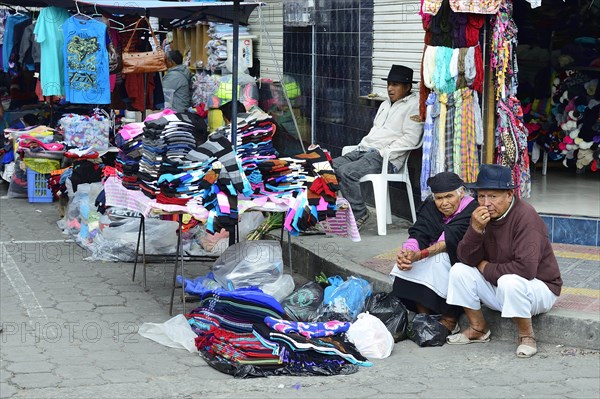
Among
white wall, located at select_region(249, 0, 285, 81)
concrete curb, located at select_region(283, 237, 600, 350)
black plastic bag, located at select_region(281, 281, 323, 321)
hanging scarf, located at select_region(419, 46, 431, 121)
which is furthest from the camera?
white wall, located at select_region(249, 0, 285, 81)

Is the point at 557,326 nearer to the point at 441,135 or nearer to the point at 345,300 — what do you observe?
the point at 345,300

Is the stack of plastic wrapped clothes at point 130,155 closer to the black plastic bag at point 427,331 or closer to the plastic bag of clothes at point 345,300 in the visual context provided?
the plastic bag of clothes at point 345,300

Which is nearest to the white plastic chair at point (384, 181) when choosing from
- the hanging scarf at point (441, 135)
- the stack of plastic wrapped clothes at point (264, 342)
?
the hanging scarf at point (441, 135)

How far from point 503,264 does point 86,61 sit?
5.94 meters

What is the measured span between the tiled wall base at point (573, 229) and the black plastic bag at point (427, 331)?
8.32 feet

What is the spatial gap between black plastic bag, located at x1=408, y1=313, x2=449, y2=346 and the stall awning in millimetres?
3016

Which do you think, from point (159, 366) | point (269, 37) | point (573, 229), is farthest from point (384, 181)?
point (269, 37)

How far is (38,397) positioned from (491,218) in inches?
121

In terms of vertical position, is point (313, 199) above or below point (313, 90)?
below

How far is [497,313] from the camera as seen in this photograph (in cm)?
688

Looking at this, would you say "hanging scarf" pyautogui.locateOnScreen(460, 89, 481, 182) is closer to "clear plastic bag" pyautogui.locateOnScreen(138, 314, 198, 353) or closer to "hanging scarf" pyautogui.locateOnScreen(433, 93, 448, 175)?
"hanging scarf" pyautogui.locateOnScreen(433, 93, 448, 175)

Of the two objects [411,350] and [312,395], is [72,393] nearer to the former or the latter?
[312,395]

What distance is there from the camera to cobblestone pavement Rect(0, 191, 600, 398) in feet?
19.2

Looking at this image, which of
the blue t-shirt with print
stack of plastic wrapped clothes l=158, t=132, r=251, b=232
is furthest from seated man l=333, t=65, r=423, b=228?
the blue t-shirt with print
